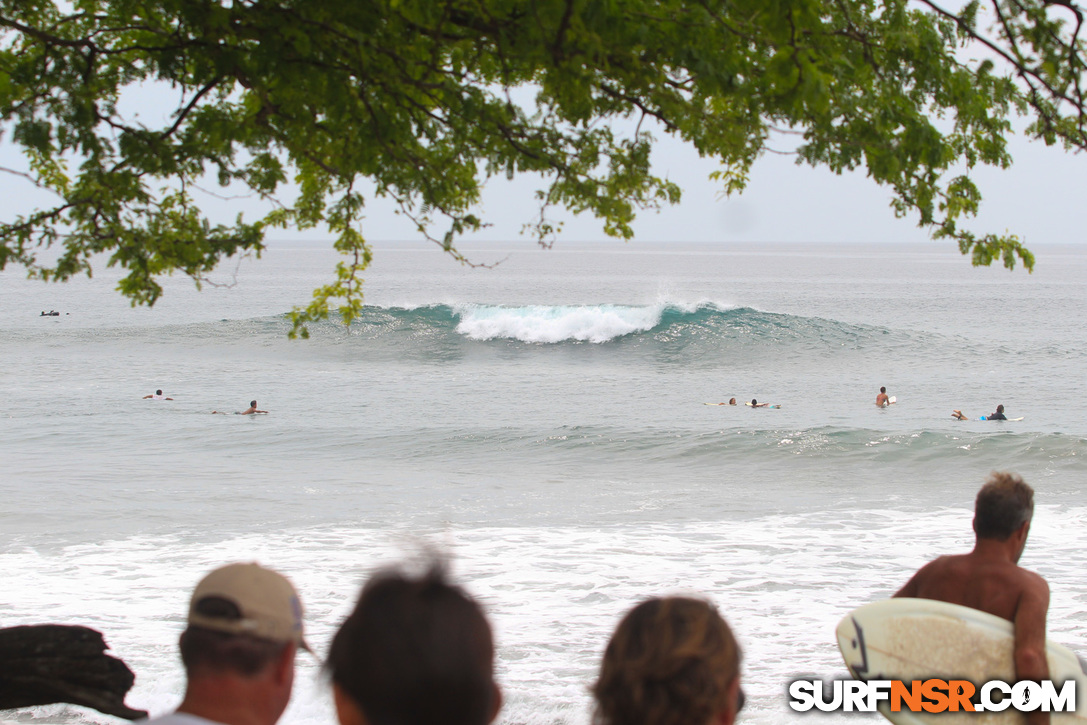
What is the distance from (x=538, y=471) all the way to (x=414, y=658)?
16088mm

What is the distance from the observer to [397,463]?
1853cm

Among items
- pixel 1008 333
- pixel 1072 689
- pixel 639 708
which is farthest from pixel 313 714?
pixel 1008 333

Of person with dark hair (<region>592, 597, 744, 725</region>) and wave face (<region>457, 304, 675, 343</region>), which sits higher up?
wave face (<region>457, 304, 675, 343</region>)

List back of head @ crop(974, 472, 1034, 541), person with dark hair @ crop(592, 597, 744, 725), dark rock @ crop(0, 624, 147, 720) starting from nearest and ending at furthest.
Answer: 1. person with dark hair @ crop(592, 597, 744, 725)
2. back of head @ crop(974, 472, 1034, 541)
3. dark rock @ crop(0, 624, 147, 720)

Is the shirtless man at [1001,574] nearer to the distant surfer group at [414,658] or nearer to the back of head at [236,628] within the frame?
the distant surfer group at [414,658]

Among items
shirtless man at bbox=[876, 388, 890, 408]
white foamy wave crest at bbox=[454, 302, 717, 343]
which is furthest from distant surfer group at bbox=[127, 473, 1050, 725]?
white foamy wave crest at bbox=[454, 302, 717, 343]

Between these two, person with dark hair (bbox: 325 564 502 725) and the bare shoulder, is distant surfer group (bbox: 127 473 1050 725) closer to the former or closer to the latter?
person with dark hair (bbox: 325 564 502 725)

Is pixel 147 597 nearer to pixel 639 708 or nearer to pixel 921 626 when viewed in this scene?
pixel 921 626

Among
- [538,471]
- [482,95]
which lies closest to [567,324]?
[538,471]

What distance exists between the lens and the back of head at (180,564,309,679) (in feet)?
6.18

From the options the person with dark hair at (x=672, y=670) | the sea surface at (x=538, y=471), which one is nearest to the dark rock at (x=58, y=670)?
the sea surface at (x=538, y=471)

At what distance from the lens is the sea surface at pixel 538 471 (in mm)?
7816

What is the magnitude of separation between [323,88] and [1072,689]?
147 inches

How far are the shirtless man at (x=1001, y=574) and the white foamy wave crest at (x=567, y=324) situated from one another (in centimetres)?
3868
